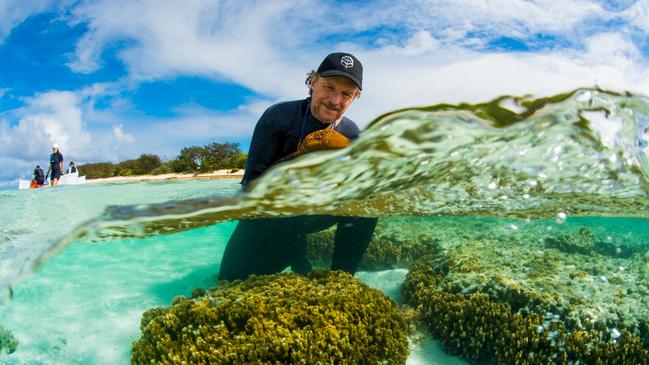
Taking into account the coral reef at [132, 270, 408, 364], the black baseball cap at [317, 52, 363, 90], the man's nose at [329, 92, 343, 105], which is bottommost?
the coral reef at [132, 270, 408, 364]

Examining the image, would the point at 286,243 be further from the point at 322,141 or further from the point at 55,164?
the point at 55,164

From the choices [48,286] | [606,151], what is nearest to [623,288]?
[606,151]

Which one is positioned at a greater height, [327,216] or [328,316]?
[327,216]

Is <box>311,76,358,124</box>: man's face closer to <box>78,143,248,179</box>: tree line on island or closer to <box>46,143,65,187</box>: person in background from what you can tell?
<box>46,143,65,187</box>: person in background

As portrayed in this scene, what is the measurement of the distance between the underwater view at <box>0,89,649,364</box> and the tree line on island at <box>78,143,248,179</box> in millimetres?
33391

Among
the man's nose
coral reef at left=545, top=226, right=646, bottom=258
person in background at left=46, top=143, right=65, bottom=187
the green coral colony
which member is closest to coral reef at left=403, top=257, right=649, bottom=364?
the green coral colony

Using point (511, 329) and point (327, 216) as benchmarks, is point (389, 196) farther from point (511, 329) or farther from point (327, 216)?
point (511, 329)

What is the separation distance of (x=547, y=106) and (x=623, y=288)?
4.04 meters

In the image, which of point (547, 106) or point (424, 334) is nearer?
point (547, 106)

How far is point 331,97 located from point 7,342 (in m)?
5.40

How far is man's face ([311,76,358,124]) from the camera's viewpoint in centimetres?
475

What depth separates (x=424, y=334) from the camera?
5801 millimetres

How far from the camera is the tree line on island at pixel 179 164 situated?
41.5 meters

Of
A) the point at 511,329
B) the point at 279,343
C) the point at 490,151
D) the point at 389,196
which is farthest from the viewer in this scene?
the point at 389,196
